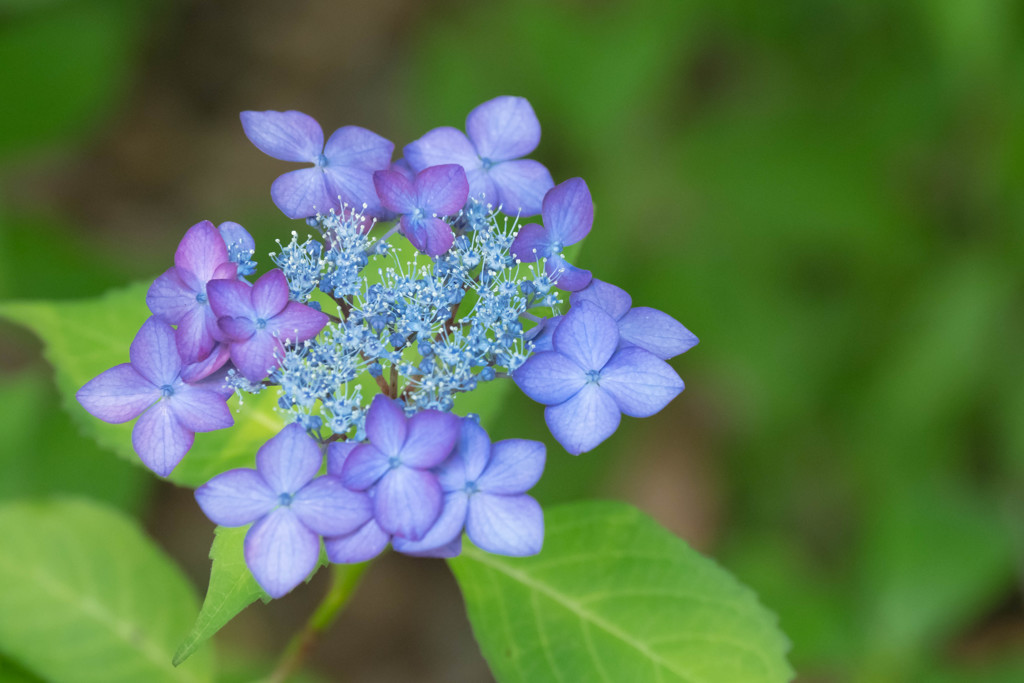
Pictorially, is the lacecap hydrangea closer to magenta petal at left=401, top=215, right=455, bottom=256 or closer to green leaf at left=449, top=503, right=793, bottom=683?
magenta petal at left=401, top=215, right=455, bottom=256

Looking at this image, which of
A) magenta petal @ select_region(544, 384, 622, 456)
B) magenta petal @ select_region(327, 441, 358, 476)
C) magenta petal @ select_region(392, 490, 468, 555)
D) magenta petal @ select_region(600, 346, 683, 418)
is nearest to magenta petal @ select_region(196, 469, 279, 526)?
magenta petal @ select_region(327, 441, 358, 476)

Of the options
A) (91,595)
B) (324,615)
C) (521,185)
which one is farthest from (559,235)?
(91,595)

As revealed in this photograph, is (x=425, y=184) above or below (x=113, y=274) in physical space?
above

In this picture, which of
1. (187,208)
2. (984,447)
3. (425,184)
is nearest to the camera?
(425,184)

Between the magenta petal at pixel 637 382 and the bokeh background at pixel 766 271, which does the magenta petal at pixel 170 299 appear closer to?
the magenta petal at pixel 637 382

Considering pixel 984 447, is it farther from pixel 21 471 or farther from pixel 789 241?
pixel 21 471

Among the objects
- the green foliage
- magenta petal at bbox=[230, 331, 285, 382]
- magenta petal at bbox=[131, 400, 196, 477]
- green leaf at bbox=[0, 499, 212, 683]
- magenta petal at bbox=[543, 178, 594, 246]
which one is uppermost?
magenta petal at bbox=[543, 178, 594, 246]

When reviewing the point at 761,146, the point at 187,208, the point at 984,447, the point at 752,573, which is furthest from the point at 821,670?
the point at 187,208
